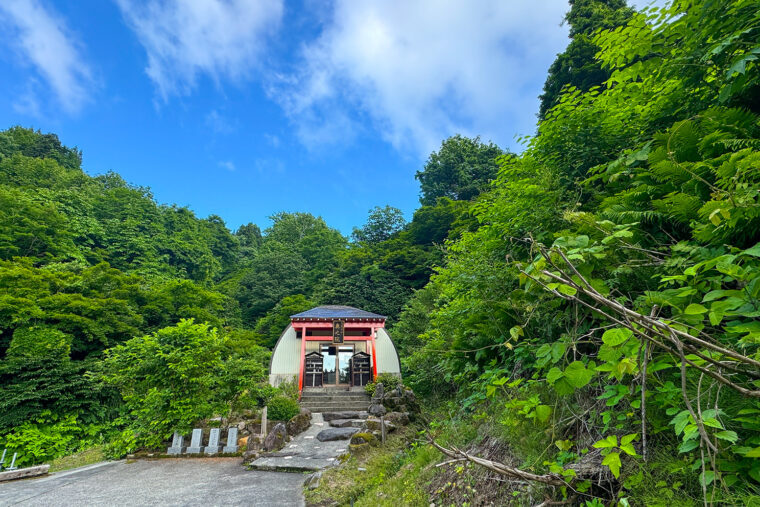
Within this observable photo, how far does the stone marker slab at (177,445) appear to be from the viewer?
660cm

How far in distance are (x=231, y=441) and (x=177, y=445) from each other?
1.03 m

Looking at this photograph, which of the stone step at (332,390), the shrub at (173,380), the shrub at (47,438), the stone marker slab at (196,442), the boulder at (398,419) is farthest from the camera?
the stone step at (332,390)

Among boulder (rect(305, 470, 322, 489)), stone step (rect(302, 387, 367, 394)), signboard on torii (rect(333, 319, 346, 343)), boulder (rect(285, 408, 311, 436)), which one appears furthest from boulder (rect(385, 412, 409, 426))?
signboard on torii (rect(333, 319, 346, 343))

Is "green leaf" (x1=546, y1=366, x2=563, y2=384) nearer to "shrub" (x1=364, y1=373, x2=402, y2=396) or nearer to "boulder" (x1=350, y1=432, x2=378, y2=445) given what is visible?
"boulder" (x1=350, y1=432, x2=378, y2=445)

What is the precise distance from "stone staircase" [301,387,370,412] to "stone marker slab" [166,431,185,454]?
4.43m

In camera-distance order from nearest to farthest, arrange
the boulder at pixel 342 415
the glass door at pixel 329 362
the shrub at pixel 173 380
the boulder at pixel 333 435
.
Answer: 1. the shrub at pixel 173 380
2. the boulder at pixel 333 435
3. the boulder at pixel 342 415
4. the glass door at pixel 329 362

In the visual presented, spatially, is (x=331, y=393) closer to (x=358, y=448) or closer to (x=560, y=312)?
(x=358, y=448)

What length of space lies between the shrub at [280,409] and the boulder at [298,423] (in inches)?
9.0

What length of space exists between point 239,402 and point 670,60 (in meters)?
8.98

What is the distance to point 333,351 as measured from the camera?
14.2 metres

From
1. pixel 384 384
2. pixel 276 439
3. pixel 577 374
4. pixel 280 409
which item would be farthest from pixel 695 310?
pixel 384 384

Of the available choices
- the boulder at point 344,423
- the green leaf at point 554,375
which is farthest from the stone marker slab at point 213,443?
the green leaf at point 554,375

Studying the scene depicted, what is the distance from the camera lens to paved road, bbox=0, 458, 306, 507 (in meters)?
4.28

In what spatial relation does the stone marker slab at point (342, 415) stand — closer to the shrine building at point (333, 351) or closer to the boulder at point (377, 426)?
the shrine building at point (333, 351)
